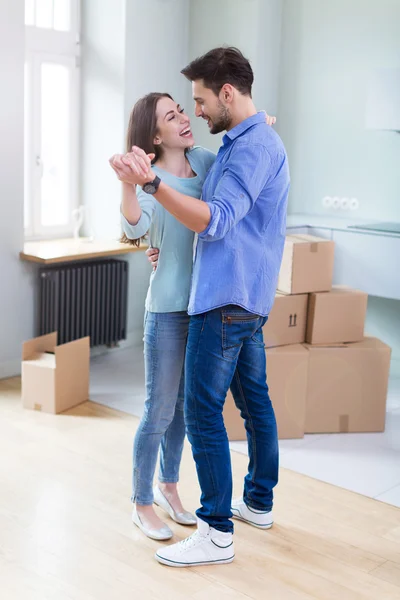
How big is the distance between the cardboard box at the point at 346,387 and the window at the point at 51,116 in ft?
6.81

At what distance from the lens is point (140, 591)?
7.51 ft

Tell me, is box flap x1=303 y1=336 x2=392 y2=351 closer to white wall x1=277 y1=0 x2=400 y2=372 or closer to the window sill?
white wall x1=277 y1=0 x2=400 y2=372

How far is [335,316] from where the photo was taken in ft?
11.9

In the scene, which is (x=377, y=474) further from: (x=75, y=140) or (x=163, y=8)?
(x=163, y=8)

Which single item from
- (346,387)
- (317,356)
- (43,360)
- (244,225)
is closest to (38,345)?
(43,360)

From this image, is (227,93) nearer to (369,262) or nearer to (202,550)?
(202,550)

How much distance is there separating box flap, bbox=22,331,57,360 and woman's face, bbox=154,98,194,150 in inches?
68.1

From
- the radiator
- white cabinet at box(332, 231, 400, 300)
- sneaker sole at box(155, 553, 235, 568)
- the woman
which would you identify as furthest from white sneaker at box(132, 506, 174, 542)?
white cabinet at box(332, 231, 400, 300)

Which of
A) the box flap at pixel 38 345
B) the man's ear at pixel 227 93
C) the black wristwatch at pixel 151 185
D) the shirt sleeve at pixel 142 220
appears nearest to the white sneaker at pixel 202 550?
the shirt sleeve at pixel 142 220

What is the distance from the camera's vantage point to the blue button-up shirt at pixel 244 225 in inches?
86.0

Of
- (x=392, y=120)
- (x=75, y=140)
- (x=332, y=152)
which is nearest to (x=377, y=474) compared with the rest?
(x=392, y=120)

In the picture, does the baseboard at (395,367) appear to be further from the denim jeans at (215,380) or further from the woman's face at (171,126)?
the woman's face at (171,126)

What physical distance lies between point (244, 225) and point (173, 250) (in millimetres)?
271

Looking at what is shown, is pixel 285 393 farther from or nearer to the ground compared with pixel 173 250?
nearer to the ground
